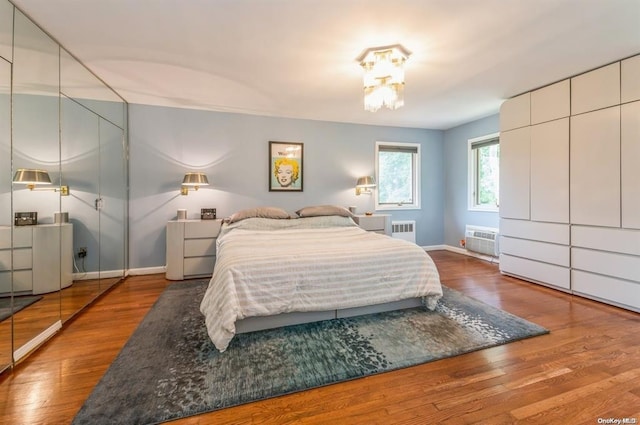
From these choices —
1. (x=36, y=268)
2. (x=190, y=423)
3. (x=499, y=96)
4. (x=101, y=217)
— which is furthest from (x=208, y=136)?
(x=499, y=96)

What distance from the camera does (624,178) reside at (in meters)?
2.76

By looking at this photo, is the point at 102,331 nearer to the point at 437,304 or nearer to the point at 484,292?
the point at 437,304

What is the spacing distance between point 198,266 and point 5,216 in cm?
219

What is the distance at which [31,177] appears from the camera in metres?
2.14

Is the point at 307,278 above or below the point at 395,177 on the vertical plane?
below

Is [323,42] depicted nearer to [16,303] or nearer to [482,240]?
[16,303]

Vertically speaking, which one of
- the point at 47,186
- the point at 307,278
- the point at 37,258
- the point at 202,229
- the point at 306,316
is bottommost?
the point at 306,316

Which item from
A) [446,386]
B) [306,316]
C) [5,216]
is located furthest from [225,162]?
[446,386]

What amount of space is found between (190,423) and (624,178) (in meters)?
4.14

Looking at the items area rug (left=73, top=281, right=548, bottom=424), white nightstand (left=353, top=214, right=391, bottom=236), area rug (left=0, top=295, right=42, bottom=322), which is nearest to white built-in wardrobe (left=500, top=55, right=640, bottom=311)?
area rug (left=73, top=281, right=548, bottom=424)

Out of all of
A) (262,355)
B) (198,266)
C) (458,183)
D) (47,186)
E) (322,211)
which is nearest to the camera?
(262,355)

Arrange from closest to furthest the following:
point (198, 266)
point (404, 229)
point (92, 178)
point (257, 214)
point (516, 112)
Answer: point (92, 178), point (516, 112), point (198, 266), point (257, 214), point (404, 229)

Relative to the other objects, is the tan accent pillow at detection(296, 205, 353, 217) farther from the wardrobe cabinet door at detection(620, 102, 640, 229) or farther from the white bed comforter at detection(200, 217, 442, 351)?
the wardrobe cabinet door at detection(620, 102, 640, 229)

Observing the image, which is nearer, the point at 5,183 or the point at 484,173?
the point at 5,183
